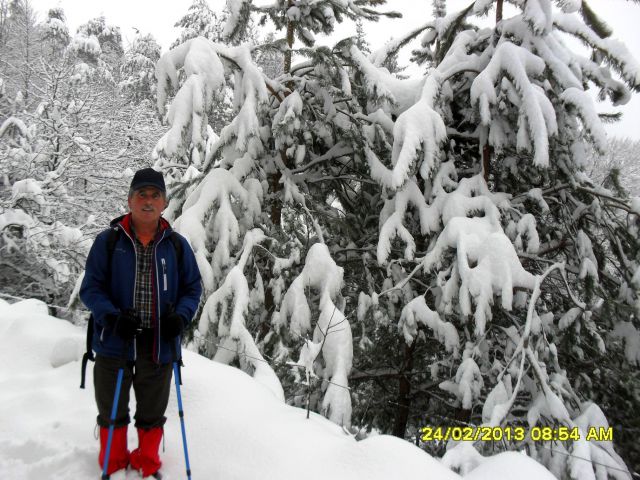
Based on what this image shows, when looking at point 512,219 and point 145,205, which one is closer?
point 145,205

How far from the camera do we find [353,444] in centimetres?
281

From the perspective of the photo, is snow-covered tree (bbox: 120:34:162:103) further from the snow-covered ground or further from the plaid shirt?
the plaid shirt

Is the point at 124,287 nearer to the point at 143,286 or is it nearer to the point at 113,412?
the point at 143,286

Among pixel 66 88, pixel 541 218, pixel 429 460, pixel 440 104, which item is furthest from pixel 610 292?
pixel 66 88

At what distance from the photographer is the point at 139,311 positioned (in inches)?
102

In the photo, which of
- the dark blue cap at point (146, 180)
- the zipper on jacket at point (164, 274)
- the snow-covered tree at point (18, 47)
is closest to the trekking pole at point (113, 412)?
the zipper on jacket at point (164, 274)

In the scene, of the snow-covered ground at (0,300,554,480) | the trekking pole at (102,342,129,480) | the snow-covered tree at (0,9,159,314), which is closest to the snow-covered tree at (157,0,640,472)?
the snow-covered ground at (0,300,554,480)

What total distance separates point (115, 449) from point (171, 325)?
2.89ft

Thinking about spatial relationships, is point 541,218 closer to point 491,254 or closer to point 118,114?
point 491,254

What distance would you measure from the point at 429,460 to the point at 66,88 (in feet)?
35.0

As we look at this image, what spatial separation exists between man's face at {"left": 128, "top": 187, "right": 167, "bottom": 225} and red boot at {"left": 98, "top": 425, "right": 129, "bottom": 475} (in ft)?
4.39
